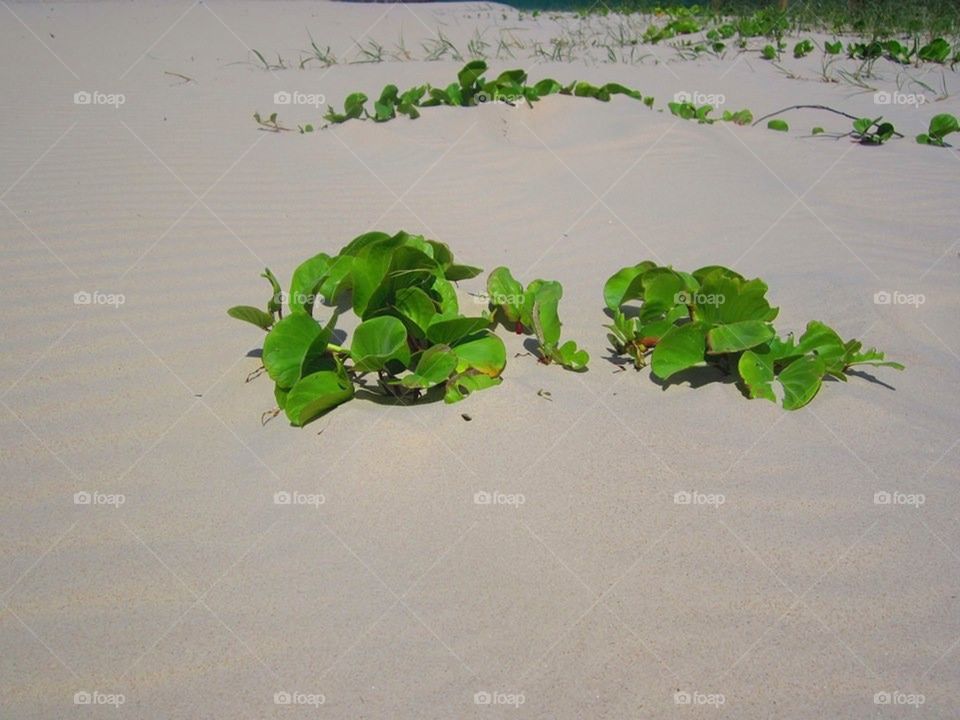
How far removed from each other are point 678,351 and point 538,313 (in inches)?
15.7

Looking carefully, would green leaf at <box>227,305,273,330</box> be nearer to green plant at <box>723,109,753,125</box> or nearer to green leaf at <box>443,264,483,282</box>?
green leaf at <box>443,264,483,282</box>

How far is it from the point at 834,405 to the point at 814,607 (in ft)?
2.43

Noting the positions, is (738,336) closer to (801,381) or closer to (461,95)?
(801,381)

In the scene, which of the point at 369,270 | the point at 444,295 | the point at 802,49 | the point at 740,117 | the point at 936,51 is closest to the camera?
the point at 369,270

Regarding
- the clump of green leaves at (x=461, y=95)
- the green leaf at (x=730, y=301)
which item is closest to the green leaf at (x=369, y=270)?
the green leaf at (x=730, y=301)

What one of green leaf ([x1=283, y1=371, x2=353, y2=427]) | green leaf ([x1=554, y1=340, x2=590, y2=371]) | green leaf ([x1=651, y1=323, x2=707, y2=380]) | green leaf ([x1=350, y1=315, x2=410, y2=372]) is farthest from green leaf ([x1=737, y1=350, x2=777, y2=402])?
green leaf ([x1=283, y1=371, x2=353, y2=427])

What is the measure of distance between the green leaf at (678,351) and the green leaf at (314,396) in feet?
2.74

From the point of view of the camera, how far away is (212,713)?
1334mm

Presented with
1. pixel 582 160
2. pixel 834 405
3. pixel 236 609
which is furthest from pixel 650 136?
pixel 236 609

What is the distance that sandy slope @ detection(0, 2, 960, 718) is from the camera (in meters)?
1.41

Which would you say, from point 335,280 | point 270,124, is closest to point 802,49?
point 270,124

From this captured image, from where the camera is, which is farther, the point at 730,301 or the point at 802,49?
the point at 802,49

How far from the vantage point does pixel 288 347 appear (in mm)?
1984

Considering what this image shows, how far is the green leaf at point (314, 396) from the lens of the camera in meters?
1.90
